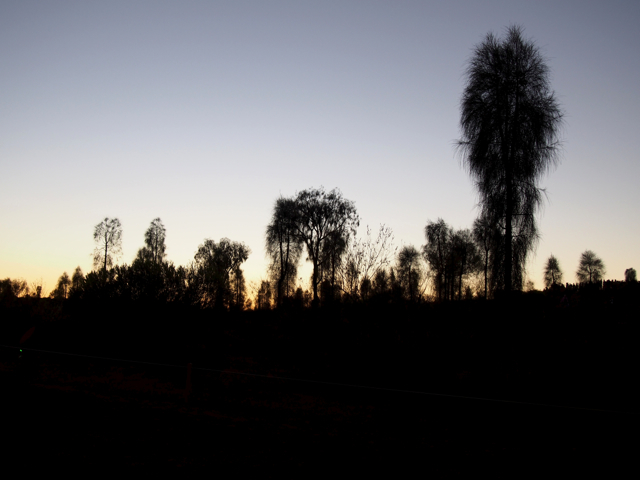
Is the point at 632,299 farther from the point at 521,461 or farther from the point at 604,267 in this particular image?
the point at 604,267

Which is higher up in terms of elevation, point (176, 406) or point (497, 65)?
point (497, 65)

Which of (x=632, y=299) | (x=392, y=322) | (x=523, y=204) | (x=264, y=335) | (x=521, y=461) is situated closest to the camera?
(x=521, y=461)

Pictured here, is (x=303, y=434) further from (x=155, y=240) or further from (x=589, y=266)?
(x=589, y=266)

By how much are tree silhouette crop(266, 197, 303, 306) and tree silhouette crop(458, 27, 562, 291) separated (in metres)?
25.2

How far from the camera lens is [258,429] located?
8586 mm

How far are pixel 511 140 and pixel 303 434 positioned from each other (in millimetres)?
13346

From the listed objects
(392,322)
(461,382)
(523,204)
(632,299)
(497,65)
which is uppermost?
(497,65)

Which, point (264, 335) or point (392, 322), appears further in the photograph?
point (264, 335)

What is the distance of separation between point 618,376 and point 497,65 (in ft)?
40.6

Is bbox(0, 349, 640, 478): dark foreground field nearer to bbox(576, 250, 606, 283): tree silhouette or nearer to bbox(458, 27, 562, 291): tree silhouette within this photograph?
bbox(458, 27, 562, 291): tree silhouette

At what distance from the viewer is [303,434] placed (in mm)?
8336

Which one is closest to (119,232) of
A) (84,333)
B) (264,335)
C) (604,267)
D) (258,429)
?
(84,333)

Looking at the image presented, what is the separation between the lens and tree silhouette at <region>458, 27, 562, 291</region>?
53.9 feet

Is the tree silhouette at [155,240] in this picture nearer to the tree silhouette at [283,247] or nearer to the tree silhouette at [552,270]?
the tree silhouette at [283,247]
